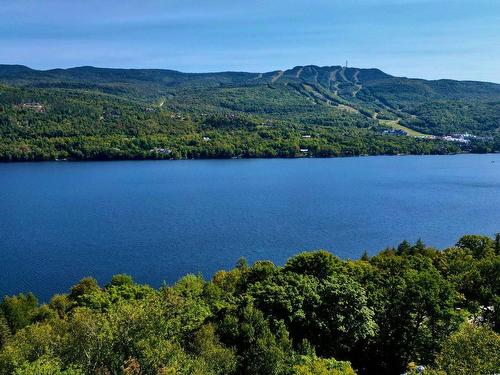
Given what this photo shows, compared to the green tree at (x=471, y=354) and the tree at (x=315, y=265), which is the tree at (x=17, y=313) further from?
the green tree at (x=471, y=354)

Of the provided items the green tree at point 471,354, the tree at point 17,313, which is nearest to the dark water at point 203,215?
the tree at point 17,313

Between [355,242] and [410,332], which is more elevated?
[410,332]

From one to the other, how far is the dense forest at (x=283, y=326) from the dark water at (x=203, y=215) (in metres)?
18.0

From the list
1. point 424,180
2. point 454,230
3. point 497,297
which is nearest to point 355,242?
point 454,230

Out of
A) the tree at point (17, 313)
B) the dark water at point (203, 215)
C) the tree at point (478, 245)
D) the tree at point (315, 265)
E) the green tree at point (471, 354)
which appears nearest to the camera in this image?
the green tree at point (471, 354)

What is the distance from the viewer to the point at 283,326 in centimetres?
2392

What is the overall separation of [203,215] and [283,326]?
54108 millimetres

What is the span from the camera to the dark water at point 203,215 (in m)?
55.2

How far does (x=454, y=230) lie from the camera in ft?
233

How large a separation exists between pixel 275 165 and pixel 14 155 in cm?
7368

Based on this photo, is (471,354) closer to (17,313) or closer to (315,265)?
(315,265)

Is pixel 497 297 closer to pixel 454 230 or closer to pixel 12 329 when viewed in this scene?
pixel 12 329

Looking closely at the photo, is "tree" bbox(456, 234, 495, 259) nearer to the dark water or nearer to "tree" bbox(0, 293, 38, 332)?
the dark water

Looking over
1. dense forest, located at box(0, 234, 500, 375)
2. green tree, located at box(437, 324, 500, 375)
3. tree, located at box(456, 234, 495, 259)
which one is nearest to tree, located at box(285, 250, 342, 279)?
dense forest, located at box(0, 234, 500, 375)
